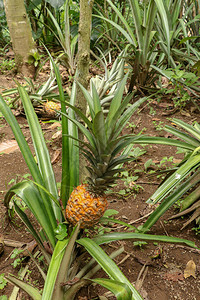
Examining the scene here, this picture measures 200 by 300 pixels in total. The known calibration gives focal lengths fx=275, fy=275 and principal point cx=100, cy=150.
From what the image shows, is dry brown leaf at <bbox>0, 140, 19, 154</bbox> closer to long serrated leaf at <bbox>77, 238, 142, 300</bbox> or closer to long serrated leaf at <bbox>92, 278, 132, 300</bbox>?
long serrated leaf at <bbox>77, 238, 142, 300</bbox>

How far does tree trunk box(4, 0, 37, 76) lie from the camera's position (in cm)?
→ 327

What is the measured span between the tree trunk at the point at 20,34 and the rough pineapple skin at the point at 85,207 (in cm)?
287

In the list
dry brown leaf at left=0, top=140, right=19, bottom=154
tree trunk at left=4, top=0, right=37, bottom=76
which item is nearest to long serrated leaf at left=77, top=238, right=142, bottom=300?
dry brown leaf at left=0, top=140, right=19, bottom=154

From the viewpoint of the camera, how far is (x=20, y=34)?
11.1ft

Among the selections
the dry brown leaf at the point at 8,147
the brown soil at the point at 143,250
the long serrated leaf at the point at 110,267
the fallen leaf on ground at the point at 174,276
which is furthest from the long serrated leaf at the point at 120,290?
the dry brown leaf at the point at 8,147

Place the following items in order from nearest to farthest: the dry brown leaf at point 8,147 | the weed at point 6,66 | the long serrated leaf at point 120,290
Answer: the long serrated leaf at point 120,290
the dry brown leaf at point 8,147
the weed at point 6,66

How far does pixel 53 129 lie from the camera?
260 cm

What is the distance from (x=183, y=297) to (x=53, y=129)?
181 cm

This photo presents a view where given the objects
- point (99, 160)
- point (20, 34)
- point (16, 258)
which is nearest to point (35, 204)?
point (99, 160)

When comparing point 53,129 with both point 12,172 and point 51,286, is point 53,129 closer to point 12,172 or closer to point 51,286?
point 12,172

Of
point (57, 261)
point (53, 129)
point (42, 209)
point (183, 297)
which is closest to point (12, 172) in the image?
point (53, 129)

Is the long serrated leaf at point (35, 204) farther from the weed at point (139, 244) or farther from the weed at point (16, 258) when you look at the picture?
the weed at point (139, 244)

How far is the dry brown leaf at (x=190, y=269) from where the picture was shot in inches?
50.7

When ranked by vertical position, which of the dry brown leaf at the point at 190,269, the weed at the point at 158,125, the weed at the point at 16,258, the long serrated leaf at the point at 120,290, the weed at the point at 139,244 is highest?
the long serrated leaf at the point at 120,290
